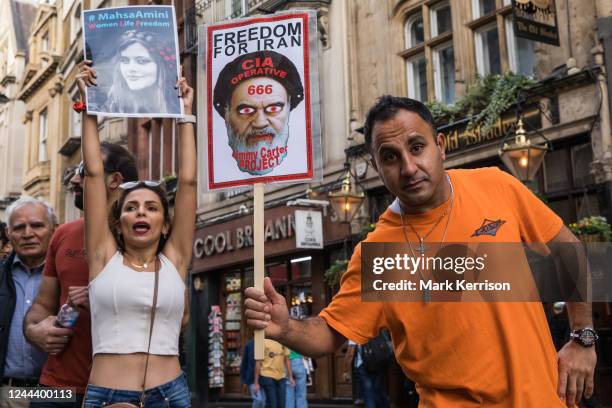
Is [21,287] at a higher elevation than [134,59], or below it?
below

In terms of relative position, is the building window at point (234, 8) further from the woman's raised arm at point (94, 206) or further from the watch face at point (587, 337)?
the watch face at point (587, 337)

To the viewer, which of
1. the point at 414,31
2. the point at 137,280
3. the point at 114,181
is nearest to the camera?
the point at 137,280

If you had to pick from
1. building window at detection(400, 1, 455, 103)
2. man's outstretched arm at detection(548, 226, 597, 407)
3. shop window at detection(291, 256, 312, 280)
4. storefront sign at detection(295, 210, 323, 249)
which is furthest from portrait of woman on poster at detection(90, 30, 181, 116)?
shop window at detection(291, 256, 312, 280)

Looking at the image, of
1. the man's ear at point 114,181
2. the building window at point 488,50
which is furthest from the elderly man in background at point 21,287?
the building window at point 488,50

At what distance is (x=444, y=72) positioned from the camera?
1420 centimetres

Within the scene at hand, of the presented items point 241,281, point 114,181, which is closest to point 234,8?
point 241,281

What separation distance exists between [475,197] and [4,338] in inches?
120

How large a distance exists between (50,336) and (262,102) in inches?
64.4

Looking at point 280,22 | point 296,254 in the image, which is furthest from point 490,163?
point 280,22

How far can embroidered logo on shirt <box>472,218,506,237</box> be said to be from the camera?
2.82 metres

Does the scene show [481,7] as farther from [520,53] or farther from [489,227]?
[489,227]

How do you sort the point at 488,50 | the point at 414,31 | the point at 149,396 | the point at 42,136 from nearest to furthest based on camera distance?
the point at 149,396 → the point at 488,50 → the point at 414,31 → the point at 42,136

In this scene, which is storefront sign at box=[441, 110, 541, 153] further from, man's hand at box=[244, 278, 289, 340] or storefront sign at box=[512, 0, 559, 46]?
man's hand at box=[244, 278, 289, 340]

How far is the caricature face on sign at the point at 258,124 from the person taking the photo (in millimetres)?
3408
